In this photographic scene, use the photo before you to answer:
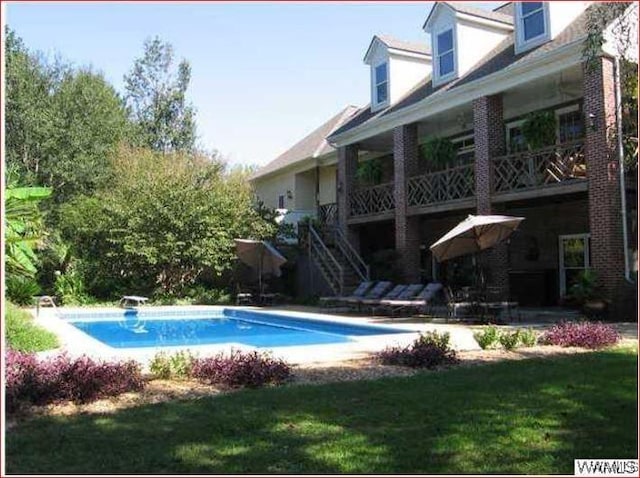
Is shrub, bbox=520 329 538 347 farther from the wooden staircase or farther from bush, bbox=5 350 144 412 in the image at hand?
the wooden staircase

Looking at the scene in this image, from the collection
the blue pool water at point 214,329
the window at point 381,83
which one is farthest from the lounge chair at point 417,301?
the window at point 381,83

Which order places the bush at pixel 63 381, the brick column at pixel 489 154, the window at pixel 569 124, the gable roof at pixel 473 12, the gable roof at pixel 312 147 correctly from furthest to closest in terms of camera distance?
the gable roof at pixel 312 147 → the gable roof at pixel 473 12 → the window at pixel 569 124 → the brick column at pixel 489 154 → the bush at pixel 63 381

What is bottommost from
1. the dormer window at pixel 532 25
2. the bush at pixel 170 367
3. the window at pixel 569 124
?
the bush at pixel 170 367

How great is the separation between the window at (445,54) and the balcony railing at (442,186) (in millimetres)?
3457

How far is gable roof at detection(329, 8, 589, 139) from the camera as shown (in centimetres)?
1700

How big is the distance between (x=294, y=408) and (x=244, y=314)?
1509 centimetres

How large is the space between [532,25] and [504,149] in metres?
3.46

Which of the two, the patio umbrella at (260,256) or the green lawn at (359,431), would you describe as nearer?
the green lawn at (359,431)

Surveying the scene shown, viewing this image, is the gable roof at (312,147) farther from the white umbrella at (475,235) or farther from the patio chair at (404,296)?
the white umbrella at (475,235)

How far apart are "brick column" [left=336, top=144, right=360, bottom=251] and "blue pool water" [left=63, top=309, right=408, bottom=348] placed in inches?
235

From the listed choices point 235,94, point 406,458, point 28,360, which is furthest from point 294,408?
point 235,94

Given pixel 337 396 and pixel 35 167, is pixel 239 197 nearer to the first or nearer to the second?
pixel 35 167

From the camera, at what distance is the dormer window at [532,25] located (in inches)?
705

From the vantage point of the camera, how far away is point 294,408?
6273 mm
